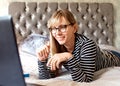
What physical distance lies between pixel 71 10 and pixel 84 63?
5.11 feet

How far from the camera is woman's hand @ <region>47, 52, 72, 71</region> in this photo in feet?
4.99

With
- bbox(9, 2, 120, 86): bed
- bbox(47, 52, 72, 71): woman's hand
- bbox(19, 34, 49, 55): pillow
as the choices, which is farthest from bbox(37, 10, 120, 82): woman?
bbox(9, 2, 120, 86): bed

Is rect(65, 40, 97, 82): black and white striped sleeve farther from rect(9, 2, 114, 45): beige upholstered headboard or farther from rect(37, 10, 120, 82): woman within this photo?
rect(9, 2, 114, 45): beige upholstered headboard

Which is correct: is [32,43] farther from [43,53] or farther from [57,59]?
[57,59]

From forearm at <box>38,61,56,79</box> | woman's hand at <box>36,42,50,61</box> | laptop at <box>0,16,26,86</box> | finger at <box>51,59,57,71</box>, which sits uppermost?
laptop at <box>0,16,26,86</box>

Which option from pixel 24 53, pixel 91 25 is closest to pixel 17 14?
pixel 24 53

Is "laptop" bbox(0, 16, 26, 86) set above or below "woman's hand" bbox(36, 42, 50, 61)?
above

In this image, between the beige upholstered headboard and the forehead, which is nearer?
the forehead

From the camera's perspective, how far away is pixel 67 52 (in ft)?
5.21

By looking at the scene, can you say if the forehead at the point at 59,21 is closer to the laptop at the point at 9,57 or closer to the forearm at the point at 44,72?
the forearm at the point at 44,72

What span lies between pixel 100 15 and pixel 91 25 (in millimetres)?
165

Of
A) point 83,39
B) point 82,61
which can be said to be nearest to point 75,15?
point 83,39

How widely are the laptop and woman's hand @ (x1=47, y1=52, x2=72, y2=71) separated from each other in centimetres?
63

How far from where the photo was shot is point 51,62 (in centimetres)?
156
